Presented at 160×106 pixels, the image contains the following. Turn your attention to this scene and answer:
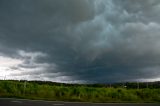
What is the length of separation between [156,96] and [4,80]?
22534 millimetres

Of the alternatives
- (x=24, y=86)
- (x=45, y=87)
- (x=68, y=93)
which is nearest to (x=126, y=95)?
(x=68, y=93)

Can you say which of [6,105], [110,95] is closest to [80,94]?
[110,95]

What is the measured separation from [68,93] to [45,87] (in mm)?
4031

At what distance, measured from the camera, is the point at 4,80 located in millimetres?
43000

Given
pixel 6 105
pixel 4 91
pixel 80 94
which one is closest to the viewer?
pixel 6 105

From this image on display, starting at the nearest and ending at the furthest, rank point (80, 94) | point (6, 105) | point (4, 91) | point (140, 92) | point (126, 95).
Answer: point (6, 105) < point (4, 91) < point (80, 94) < point (126, 95) < point (140, 92)

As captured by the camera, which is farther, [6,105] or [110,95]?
[110,95]

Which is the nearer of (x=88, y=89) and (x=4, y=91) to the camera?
(x=4, y=91)

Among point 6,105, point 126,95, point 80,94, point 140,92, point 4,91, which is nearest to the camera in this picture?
point 6,105

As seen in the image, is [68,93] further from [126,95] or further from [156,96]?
[156,96]

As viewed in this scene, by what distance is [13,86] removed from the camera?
40031 millimetres

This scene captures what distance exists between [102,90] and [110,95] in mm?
2167

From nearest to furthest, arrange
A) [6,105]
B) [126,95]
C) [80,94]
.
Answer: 1. [6,105]
2. [80,94]
3. [126,95]

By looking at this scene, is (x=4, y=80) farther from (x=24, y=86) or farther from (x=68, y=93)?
(x=68, y=93)
